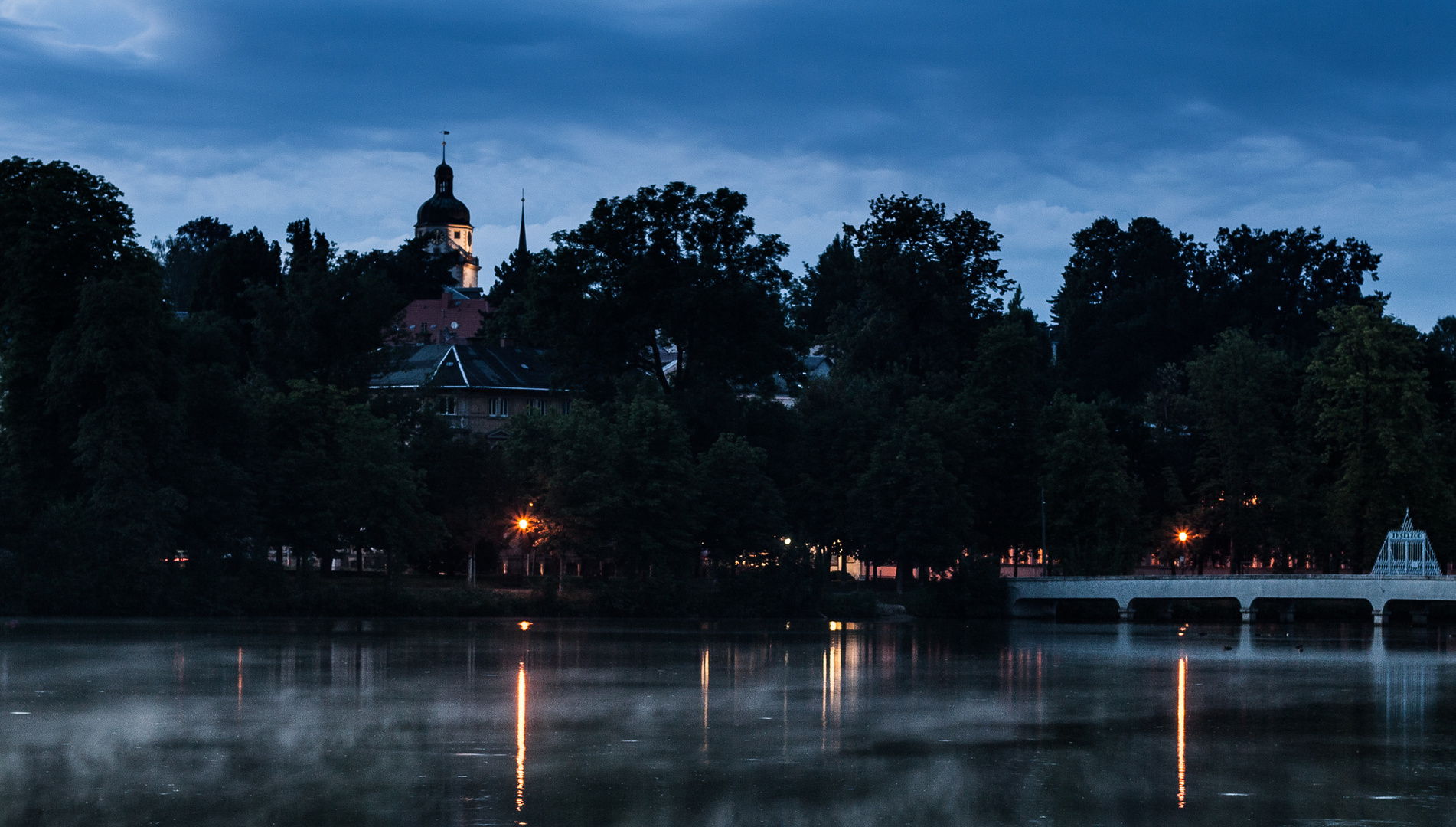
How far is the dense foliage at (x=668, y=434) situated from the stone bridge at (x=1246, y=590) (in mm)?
3856

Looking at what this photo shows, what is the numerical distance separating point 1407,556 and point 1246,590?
29.8 feet

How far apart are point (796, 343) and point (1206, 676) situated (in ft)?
197

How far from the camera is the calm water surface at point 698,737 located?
2405 cm

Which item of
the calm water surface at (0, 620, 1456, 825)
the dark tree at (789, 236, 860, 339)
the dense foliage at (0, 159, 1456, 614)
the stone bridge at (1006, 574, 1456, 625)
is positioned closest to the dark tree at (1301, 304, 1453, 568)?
the dense foliage at (0, 159, 1456, 614)

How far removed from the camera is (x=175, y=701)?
1496 inches

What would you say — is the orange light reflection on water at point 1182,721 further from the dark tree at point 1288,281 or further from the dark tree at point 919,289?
the dark tree at point 1288,281

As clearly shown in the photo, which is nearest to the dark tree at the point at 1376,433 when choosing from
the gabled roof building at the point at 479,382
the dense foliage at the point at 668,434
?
the dense foliage at the point at 668,434

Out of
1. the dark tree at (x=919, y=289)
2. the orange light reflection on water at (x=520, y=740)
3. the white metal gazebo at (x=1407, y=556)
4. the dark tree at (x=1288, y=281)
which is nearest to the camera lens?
the orange light reflection on water at (x=520, y=740)

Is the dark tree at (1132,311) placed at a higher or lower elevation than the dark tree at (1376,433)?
higher

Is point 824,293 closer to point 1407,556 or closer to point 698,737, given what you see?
point 1407,556

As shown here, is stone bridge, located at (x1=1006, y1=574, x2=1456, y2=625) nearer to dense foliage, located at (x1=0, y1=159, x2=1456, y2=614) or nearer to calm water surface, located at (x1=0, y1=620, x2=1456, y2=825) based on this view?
dense foliage, located at (x1=0, y1=159, x2=1456, y2=614)

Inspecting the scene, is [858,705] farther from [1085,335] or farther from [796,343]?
[1085,335]

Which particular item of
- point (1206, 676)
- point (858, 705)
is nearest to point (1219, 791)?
point (858, 705)

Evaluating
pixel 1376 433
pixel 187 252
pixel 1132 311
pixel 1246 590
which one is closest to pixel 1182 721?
pixel 1246 590
